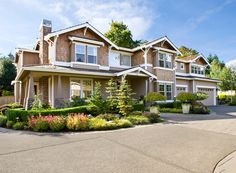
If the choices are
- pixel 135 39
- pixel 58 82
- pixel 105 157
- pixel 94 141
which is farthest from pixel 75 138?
pixel 135 39

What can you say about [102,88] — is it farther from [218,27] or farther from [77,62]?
[218,27]

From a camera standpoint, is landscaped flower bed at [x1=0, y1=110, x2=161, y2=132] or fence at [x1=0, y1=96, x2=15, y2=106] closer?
landscaped flower bed at [x1=0, y1=110, x2=161, y2=132]

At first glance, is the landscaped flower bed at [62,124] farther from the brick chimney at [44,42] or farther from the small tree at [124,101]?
the brick chimney at [44,42]

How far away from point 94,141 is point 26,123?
229 inches

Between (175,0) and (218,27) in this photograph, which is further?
(218,27)

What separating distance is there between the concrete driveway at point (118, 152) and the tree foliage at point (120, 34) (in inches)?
1263

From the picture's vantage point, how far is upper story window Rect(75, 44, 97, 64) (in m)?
20.5

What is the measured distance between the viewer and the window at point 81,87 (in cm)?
1995

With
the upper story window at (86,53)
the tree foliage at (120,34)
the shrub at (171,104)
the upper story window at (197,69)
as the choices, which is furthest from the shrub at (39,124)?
the tree foliage at (120,34)

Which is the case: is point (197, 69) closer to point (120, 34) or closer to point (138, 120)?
point (120, 34)

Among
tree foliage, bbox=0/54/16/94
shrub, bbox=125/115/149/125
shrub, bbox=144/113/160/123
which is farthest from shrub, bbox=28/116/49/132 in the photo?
tree foliage, bbox=0/54/16/94

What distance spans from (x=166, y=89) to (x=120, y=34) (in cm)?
1899

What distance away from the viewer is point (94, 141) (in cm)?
911

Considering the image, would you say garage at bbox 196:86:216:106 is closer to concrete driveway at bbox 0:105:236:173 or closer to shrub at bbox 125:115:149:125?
shrub at bbox 125:115:149:125
